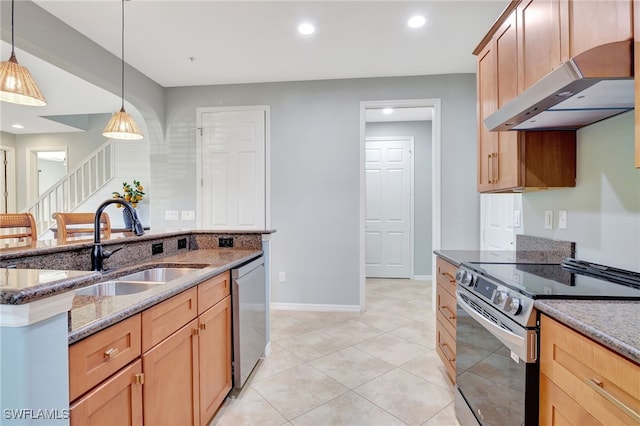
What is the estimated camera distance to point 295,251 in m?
3.71

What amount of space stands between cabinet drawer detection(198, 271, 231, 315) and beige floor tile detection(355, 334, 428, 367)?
1.41m

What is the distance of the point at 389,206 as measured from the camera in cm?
521

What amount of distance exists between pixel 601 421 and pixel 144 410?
1449mm

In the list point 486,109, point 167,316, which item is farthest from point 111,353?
point 486,109

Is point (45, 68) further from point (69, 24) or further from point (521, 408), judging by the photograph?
point (521, 408)

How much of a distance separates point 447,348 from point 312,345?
3.77 ft

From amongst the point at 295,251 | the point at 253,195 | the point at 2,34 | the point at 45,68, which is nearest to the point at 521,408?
the point at 295,251

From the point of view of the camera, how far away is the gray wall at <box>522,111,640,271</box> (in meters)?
1.47

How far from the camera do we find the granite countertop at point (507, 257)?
6.32 ft

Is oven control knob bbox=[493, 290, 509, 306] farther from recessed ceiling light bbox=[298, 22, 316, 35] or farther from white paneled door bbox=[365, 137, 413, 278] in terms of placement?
white paneled door bbox=[365, 137, 413, 278]

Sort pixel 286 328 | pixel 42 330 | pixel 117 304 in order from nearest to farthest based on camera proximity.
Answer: pixel 42 330, pixel 117 304, pixel 286 328

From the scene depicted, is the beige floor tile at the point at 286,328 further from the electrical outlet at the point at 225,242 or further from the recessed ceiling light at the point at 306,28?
the recessed ceiling light at the point at 306,28

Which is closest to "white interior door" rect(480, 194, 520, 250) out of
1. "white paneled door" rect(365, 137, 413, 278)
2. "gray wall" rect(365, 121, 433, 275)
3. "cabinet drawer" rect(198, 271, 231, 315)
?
"gray wall" rect(365, 121, 433, 275)

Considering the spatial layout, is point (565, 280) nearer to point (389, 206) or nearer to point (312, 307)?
point (312, 307)
